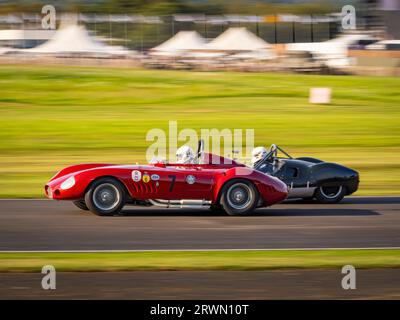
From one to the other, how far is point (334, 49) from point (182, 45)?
10410 millimetres

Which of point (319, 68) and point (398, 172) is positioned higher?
point (319, 68)

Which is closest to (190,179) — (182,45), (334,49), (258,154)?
(258,154)

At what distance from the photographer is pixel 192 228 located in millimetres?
11500

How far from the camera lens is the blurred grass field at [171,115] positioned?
73.2 feet

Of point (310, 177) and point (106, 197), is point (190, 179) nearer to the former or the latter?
point (106, 197)

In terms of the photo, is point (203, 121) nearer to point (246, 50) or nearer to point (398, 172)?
point (398, 172)

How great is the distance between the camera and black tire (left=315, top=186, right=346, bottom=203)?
47.7ft

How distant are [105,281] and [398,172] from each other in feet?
43.4

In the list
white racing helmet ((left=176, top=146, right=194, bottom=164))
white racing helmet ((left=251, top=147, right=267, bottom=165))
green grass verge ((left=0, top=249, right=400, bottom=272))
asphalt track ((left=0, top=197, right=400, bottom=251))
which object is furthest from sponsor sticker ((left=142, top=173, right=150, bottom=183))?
white racing helmet ((left=251, top=147, right=267, bottom=165))

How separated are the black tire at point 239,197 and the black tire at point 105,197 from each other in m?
1.51

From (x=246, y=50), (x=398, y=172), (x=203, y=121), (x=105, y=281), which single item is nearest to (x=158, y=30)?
(x=246, y=50)

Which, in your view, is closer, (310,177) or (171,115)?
(310,177)

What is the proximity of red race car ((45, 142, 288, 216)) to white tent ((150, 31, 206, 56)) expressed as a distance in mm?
44309

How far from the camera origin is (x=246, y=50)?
56875 millimetres
